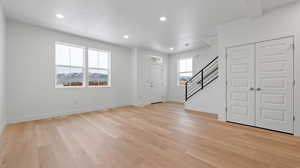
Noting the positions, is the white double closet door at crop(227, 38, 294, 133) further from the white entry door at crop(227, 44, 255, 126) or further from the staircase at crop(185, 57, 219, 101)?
the staircase at crop(185, 57, 219, 101)

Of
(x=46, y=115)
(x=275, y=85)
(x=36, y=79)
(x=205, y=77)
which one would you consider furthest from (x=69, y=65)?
(x=275, y=85)

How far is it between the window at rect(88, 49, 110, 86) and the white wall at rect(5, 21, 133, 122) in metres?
0.33

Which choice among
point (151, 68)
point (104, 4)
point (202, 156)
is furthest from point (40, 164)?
point (151, 68)

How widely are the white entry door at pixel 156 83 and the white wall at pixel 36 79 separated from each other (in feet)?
9.68

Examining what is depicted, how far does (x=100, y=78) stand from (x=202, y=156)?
4.63m

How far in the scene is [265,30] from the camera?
3.04 m

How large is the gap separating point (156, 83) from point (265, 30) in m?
4.87

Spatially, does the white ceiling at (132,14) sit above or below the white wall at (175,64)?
above

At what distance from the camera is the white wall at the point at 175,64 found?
→ 598 centimetres

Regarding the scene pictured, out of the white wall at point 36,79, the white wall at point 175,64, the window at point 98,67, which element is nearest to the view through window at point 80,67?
the window at point 98,67

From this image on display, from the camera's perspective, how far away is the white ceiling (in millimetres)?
2707

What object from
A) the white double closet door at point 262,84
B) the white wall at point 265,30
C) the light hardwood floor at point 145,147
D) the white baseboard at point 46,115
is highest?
the white wall at point 265,30

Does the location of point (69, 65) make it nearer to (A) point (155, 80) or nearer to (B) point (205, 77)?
→ (A) point (155, 80)

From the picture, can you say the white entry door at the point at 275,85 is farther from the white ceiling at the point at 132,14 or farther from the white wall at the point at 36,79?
the white wall at the point at 36,79
